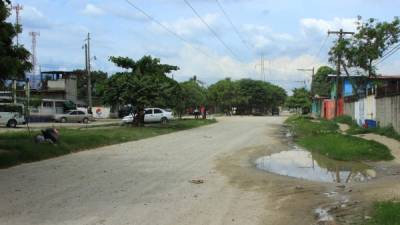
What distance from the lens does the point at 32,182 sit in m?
13.7

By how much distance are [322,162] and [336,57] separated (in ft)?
103

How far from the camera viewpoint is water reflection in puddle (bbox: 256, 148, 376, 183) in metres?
15.9

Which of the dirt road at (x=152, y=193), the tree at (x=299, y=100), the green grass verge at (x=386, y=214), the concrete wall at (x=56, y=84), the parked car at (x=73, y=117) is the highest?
the concrete wall at (x=56, y=84)

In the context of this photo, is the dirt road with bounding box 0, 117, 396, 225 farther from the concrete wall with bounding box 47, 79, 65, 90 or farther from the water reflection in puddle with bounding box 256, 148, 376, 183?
the concrete wall with bounding box 47, 79, 65, 90

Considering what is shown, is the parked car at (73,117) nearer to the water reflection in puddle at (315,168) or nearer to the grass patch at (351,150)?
the grass patch at (351,150)

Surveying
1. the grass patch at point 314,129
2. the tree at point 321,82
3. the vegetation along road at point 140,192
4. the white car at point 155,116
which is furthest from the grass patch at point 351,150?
the tree at point 321,82

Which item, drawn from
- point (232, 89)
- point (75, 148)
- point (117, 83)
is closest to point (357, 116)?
point (117, 83)

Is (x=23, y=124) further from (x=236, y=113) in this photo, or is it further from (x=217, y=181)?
(x=236, y=113)

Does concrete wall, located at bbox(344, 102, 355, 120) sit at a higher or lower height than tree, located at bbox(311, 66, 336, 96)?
lower

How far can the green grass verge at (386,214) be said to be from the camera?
8441 millimetres

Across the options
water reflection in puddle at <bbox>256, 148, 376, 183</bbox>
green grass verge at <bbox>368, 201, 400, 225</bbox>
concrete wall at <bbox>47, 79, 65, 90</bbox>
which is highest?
concrete wall at <bbox>47, 79, 65, 90</bbox>

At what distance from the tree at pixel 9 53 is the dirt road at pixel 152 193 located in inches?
129

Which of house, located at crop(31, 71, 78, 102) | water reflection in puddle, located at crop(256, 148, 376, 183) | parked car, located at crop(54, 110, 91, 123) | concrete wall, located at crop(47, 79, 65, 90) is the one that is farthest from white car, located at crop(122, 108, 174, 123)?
water reflection in puddle, located at crop(256, 148, 376, 183)

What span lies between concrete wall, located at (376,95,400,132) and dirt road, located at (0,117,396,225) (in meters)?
11.2
